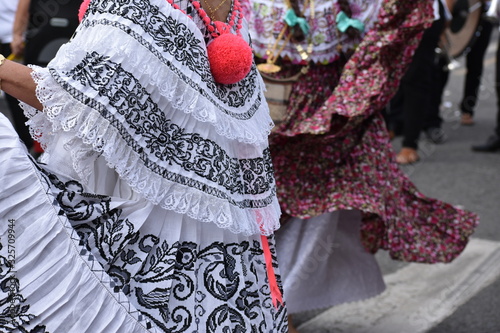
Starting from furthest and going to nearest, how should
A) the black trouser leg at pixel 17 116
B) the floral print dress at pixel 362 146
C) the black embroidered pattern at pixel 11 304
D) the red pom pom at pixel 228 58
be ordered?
Answer: the black trouser leg at pixel 17 116, the floral print dress at pixel 362 146, the red pom pom at pixel 228 58, the black embroidered pattern at pixel 11 304

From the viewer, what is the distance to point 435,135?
7.61m

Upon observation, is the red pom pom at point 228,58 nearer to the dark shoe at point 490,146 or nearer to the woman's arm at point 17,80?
the woman's arm at point 17,80

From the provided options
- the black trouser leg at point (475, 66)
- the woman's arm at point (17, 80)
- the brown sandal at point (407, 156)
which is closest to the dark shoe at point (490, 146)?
the brown sandal at point (407, 156)

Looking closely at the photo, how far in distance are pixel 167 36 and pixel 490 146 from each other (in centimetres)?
541

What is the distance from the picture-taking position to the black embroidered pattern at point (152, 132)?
199 cm

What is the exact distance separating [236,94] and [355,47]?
1.39 metres

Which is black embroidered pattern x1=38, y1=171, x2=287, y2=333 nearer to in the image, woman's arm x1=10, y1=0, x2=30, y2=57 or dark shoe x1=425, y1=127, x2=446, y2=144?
woman's arm x1=10, y1=0, x2=30, y2=57

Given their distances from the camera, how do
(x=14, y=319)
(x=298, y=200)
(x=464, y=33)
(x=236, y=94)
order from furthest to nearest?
(x=464, y=33)
(x=298, y=200)
(x=236, y=94)
(x=14, y=319)

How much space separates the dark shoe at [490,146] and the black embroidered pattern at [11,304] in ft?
18.9

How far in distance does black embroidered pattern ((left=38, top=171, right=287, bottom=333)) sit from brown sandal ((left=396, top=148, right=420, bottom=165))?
4.54m

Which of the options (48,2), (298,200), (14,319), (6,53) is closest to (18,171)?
(14,319)

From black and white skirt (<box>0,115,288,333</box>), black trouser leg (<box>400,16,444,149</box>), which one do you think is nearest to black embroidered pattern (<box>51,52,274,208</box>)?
black and white skirt (<box>0,115,288,333</box>)

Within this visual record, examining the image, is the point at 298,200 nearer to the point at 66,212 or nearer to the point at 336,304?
the point at 336,304

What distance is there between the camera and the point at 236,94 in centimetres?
231
